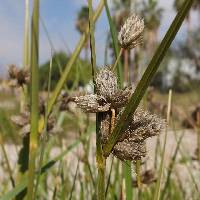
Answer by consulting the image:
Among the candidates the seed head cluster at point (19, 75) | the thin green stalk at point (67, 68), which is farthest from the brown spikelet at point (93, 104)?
the seed head cluster at point (19, 75)

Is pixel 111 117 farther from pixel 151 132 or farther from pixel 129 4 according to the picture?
pixel 129 4

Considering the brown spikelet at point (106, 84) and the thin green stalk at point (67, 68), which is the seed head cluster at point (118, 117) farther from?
the thin green stalk at point (67, 68)

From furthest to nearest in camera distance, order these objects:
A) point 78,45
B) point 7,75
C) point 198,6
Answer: point 198,6 → point 7,75 → point 78,45

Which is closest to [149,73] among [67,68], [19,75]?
[67,68]

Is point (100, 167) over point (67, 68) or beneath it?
beneath

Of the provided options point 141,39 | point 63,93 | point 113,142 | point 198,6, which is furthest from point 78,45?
point 198,6

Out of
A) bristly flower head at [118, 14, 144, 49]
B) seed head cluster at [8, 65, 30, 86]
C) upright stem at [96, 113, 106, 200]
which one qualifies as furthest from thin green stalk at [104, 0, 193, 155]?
seed head cluster at [8, 65, 30, 86]

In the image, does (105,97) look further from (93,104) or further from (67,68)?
(67,68)
